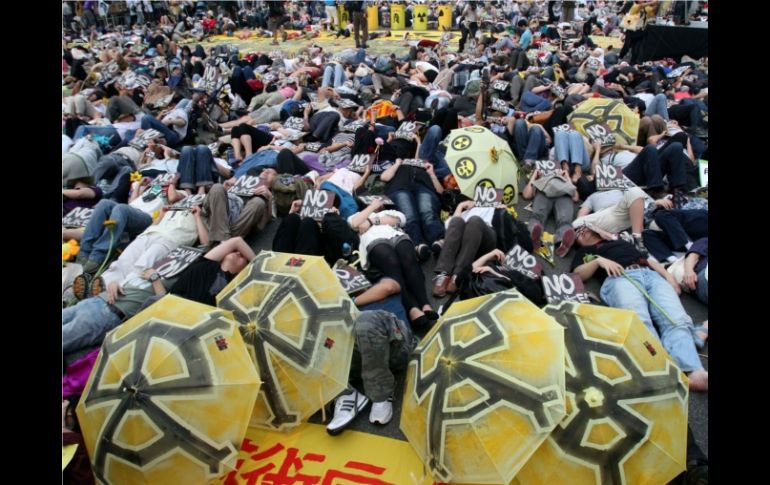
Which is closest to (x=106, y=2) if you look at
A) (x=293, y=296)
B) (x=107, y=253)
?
(x=107, y=253)

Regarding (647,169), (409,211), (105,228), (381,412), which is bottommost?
(381,412)

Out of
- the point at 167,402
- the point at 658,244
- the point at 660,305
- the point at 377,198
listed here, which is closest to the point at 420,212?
the point at 377,198

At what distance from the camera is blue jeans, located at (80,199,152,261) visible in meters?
6.67

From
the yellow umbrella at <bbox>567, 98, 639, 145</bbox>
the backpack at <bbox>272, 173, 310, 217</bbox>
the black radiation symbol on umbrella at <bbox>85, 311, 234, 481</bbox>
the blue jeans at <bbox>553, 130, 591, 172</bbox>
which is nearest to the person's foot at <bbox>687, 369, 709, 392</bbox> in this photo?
the black radiation symbol on umbrella at <bbox>85, 311, 234, 481</bbox>

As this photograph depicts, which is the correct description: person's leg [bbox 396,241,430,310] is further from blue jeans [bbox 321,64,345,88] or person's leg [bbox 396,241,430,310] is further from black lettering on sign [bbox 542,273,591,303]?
blue jeans [bbox 321,64,345,88]

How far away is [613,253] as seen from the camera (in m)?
5.75

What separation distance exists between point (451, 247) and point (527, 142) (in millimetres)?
4143

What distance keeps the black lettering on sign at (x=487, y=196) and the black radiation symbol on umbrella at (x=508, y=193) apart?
13.8 inches

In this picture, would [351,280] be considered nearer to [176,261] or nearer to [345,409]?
[345,409]

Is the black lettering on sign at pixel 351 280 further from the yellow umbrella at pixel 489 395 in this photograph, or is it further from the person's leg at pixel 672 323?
the person's leg at pixel 672 323

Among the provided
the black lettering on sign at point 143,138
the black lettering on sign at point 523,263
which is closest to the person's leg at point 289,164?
the black lettering on sign at point 143,138

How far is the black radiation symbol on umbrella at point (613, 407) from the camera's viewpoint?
9.51 ft

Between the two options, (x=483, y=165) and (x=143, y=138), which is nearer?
(x=483, y=165)
